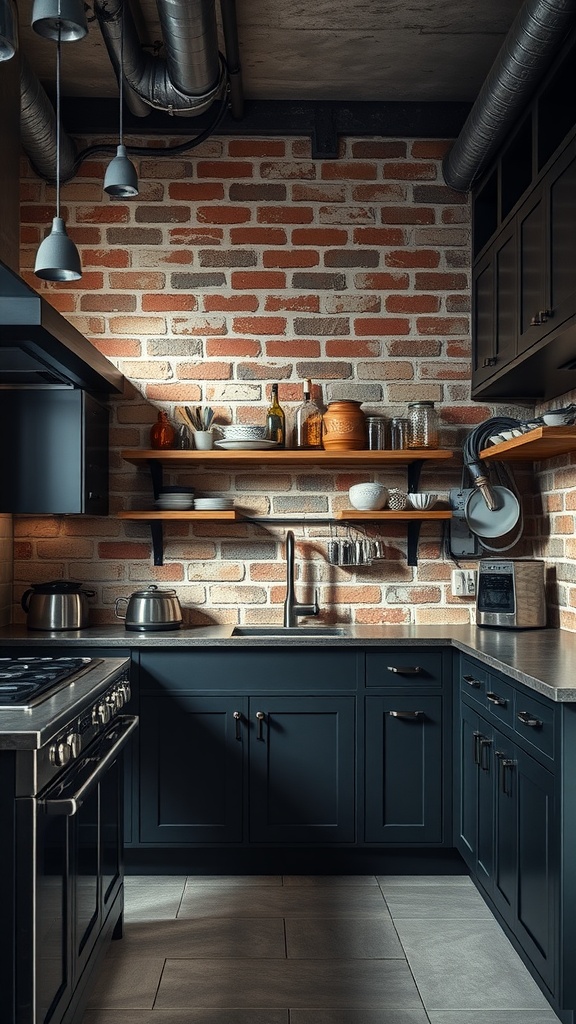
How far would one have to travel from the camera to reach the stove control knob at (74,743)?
6.63ft

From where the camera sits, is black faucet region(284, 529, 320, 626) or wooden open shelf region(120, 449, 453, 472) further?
black faucet region(284, 529, 320, 626)

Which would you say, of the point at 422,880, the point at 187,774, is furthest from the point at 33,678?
the point at 422,880

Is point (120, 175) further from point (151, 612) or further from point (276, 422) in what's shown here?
point (151, 612)

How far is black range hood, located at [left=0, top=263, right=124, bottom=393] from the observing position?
2660mm

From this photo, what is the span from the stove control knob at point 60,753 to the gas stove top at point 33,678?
0.13 metres

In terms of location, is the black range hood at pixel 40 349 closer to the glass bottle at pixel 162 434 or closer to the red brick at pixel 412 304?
the glass bottle at pixel 162 434

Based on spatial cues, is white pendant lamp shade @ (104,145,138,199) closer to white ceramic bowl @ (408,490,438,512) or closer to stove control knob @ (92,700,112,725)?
stove control knob @ (92,700,112,725)

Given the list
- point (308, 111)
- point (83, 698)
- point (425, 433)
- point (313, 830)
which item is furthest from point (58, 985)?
point (308, 111)

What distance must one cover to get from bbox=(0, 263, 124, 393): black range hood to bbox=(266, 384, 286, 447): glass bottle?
0.64 metres

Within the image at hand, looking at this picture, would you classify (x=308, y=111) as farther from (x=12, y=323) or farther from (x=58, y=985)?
(x=58, y=985)

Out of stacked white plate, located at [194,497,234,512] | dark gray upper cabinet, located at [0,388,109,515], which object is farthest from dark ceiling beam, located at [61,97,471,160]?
stacked white plate, located at [194,497,234,512]

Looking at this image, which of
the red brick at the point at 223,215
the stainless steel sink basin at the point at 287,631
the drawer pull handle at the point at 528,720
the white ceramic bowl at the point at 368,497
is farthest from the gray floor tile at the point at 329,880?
the red brick at the point at 223,215

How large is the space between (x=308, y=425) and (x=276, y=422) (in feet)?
0.44

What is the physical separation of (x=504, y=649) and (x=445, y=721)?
56 cm
